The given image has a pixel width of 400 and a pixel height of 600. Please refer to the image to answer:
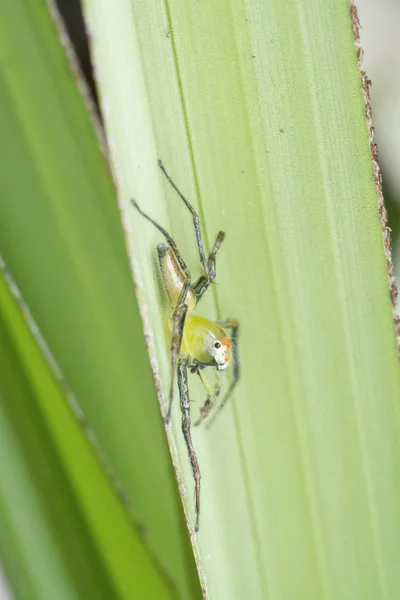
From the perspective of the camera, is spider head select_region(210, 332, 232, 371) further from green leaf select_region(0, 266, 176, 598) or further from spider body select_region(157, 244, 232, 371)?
green leaf select_region(0, 266, 176, 598)

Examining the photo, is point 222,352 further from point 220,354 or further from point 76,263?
point 76,263

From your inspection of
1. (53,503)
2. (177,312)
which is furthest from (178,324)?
(53,503)

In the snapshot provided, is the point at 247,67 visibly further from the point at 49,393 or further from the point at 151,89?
the point at 49,393

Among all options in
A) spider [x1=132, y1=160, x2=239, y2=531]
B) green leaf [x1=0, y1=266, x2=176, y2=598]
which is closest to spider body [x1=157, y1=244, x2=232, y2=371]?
spider [x1=132, y1=160, x2=239, y2=531]

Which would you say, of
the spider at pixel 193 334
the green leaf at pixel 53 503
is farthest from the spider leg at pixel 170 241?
the green leaf at pixel 53 503

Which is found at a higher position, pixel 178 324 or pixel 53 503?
pixel 178 324

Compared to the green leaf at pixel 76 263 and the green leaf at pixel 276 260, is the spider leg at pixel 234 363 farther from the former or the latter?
the green leaf at pixel 76 263
